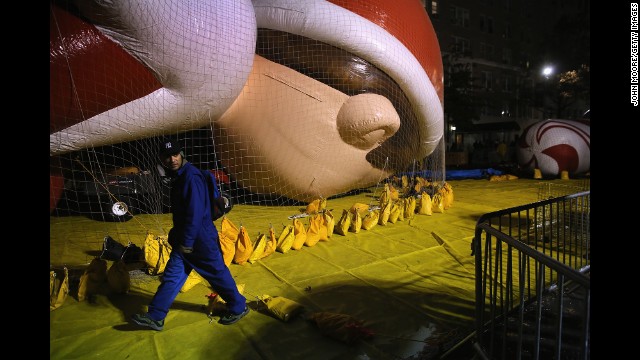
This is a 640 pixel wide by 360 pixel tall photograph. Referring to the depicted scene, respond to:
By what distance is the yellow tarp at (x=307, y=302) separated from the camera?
2904 millimetres

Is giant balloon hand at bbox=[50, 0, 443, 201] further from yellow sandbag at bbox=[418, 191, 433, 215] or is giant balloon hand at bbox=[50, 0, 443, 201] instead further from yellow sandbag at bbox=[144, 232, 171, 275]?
yellow sandbag at bbox=[144, 232, 171, 275]

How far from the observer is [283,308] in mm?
3318

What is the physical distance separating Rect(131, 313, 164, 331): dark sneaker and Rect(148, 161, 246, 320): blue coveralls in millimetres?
37

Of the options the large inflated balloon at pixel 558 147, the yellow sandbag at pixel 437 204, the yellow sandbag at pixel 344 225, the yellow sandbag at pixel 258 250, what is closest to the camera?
the yellow sandbag at pixel 258 250

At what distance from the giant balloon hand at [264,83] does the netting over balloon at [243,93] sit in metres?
0.02

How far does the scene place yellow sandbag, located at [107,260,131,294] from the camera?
385 centimetres

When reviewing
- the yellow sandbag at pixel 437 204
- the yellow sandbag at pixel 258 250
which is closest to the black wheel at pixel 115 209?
the yellow sandbag at pixel 258 250

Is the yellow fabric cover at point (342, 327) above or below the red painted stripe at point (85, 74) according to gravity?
below

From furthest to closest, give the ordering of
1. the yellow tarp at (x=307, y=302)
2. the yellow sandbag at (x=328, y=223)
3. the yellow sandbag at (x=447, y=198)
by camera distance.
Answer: the yellow sandbag at (x=447, y=198), the yellow sandbag at (x=328, y=223), the yellow tarp at (x=307, y=302)

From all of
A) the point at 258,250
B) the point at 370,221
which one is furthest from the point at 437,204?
the point at 258,250

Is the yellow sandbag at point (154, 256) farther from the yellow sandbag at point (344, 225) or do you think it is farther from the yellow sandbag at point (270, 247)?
the yellow sandbag at point (344, 225)

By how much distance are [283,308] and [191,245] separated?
0.99 metres
